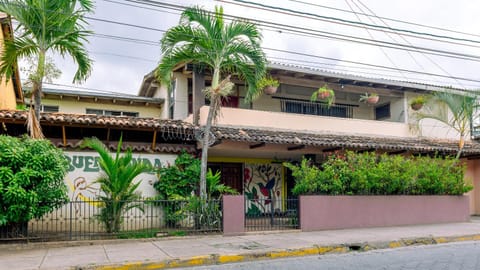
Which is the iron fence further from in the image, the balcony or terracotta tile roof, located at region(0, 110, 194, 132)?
the balcony

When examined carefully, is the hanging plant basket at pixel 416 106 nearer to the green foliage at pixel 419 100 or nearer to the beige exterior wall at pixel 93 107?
the green foliage at pixel 419 100

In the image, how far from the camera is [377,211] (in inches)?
528

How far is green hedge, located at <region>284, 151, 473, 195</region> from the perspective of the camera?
41.9 feet

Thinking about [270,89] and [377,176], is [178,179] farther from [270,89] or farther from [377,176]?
[377,176]

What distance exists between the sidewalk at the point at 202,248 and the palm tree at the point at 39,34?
3.00 metres

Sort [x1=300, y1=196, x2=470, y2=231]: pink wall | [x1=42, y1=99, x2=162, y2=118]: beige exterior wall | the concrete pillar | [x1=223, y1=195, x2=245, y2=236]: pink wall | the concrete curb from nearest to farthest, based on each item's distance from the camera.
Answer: the concrete curb → [x1=223, y1=195, x2=245, y2=236]: pink wall → [x1=300, y1=196, x2=470, y2=231]: pink wall → the concrete pillar → [x1=42, y1=99, x2=162, y2=118]: beige exterior wall

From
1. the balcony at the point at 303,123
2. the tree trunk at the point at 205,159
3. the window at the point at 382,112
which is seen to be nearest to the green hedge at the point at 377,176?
the balcony at the point at 303,123

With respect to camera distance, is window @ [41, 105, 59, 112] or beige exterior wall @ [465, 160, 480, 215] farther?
beige exterior wall @ [465, 160, 480, 215]

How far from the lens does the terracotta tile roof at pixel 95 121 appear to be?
35.7ft

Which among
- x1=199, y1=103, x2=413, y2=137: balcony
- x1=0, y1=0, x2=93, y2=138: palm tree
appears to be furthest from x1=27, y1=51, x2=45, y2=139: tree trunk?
x1=199, y1=103, x2=413, y2=137: balcony

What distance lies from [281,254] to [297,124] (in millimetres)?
8135

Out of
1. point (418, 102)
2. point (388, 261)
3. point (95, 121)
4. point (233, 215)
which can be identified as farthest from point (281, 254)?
point (418, 102)

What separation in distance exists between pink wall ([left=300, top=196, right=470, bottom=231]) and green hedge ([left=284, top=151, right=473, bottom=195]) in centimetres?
26

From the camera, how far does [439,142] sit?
1803 centimetres
